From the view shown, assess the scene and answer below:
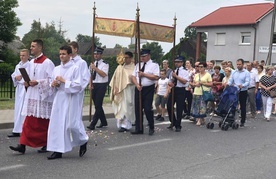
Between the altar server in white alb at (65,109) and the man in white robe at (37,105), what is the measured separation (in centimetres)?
32

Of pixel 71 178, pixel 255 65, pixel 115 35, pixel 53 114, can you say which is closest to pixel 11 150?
pixel 53 114

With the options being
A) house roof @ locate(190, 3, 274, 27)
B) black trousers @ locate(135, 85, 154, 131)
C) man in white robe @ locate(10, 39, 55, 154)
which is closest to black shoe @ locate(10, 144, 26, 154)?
man in white robe @ locate(10, 39, 55, 154)

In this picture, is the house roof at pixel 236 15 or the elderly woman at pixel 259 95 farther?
the house roof at pixel 236 15

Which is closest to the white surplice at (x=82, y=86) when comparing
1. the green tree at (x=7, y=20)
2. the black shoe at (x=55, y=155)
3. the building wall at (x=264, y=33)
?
the black shoe at (x=55, y=155)

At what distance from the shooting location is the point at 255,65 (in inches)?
647

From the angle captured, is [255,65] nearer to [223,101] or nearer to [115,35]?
[223,101]

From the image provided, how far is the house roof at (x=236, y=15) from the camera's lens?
42.0 metres

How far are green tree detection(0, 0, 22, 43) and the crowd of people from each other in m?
21.1

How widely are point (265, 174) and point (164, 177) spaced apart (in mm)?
1596

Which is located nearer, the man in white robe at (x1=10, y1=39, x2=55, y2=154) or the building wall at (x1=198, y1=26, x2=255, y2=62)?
the man in white robe at (x1=10, y1=39, x2=55, y2=154)

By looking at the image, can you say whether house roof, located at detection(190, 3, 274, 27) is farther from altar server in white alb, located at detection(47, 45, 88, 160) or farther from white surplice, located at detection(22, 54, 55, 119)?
altar server in white alb, located at detection(47, 45, 88, 160)

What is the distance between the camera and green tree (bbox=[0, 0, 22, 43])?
31.9 m

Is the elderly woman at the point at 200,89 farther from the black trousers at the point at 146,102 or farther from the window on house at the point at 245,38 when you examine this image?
the window on house at the point at 245,38

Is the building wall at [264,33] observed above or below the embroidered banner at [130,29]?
above
